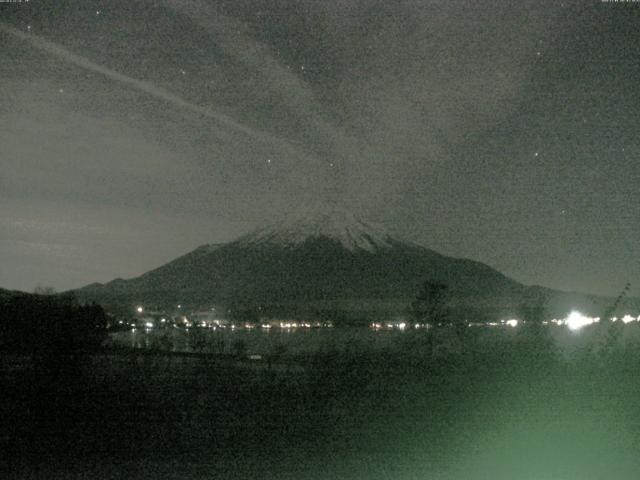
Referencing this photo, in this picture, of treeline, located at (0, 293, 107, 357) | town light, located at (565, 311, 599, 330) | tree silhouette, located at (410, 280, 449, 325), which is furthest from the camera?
tree silhouette, located at (410, 280, 449, 325)

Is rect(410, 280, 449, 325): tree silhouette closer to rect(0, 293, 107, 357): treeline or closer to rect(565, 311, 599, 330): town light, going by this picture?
rect(565, 311, 599, 330): town light

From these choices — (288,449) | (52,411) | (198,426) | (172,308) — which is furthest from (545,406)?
(172,308)

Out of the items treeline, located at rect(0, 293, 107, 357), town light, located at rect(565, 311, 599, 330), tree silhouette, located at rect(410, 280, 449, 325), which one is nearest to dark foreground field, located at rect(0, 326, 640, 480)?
treeline, located at rect(0, 293, 107, 357)

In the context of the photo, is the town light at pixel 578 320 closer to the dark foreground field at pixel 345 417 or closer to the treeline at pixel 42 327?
the dark foreground field at pixel 345 417

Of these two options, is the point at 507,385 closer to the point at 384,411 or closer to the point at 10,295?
the point at 384,411

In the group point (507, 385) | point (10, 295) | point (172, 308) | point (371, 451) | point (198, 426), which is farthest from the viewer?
point (172, 308)

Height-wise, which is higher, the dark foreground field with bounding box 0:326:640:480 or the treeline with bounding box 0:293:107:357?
the treeline with bounding box 0:293:107:357
